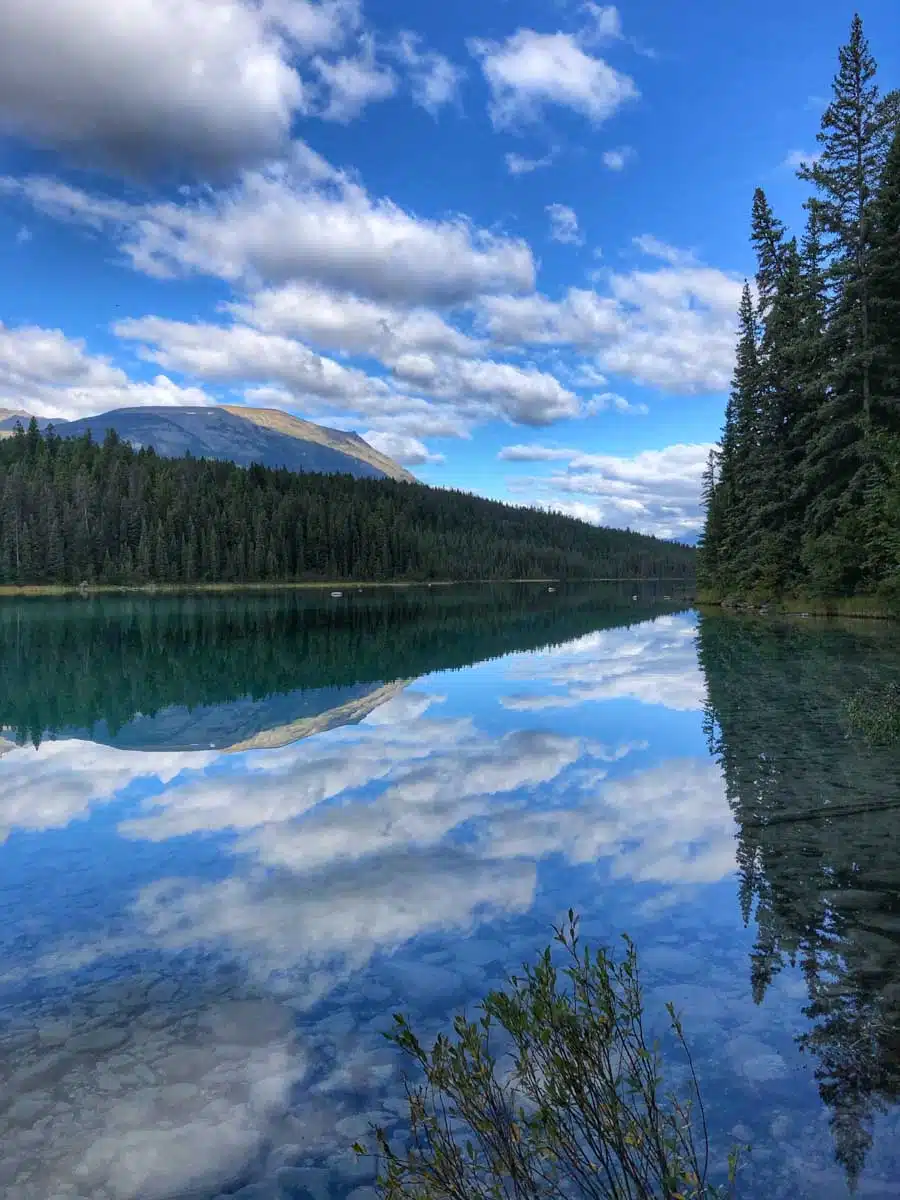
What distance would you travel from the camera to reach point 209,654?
1540 inches

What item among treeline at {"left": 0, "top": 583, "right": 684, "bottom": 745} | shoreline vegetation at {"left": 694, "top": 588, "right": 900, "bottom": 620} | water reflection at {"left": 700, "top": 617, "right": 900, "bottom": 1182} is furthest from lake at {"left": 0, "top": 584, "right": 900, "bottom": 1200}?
shoreline vegetation at {"left": 694, "top": 588, "right": 900, "bottom": 620}

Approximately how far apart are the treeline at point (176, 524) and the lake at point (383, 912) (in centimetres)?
12574

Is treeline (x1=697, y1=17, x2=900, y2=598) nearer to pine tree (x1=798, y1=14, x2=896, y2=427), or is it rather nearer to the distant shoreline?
pine tree (x1=798, y1=14, x2=896, y2=427)

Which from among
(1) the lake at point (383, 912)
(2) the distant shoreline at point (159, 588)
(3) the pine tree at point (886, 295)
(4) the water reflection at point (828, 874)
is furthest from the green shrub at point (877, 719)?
(2) the distant shoreline at point (159, 588)

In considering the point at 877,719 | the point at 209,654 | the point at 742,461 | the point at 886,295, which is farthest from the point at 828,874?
the point at 742,461

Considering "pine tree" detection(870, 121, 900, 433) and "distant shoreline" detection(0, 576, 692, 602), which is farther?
"distant shoreline" detection(0, 576, 692, 602)

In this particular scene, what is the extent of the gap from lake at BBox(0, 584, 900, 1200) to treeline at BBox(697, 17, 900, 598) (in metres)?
17.9

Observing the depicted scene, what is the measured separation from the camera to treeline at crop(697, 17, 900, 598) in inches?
1473

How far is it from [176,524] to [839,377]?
429 feet

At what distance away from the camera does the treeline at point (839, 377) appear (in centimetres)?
3741

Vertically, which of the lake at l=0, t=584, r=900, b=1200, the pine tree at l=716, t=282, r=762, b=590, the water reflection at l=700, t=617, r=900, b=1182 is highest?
the pine tree at l=716, t=282, r=762, b=590

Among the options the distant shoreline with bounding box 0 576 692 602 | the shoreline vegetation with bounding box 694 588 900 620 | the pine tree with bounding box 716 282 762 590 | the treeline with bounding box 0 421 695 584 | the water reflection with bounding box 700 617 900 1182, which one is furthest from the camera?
the treeline with bounding box 0 421 695 584

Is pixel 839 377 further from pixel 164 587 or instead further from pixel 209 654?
pixel 164 587

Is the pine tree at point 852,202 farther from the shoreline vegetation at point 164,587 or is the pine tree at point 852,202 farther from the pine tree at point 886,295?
the shoreline vegetation at point 164,587
